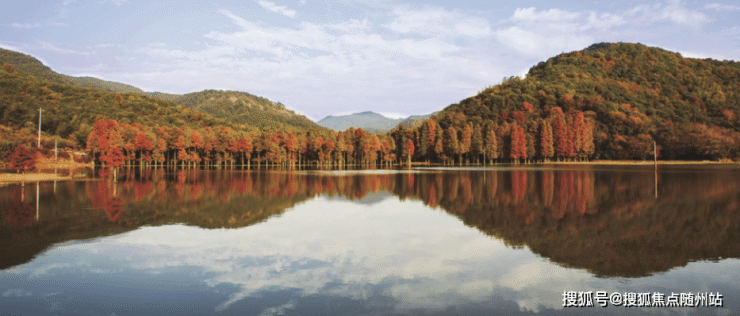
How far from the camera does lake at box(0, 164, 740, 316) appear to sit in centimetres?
732

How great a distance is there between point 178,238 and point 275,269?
5.21m

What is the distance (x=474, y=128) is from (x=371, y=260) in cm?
11161

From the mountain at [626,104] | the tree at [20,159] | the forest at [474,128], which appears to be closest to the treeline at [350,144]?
the forest at [474,128]

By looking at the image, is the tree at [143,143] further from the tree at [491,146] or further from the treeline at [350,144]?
the tree at [491,146]

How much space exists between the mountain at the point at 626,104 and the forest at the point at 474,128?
39 cm

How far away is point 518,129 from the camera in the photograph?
4210 inches

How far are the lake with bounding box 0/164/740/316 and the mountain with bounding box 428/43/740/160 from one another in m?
99.1

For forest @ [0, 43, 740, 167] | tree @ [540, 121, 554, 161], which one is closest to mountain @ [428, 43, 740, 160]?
forest @ [0, 43, 740, 167]

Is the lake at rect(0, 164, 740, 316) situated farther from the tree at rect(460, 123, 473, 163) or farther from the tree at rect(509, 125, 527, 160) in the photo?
the tree at rect(460, 123, 473, 163)

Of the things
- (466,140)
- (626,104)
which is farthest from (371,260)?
(626,104)

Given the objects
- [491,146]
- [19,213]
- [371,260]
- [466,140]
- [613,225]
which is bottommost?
[371,260]

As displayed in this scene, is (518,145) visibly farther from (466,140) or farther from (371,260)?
(371,260)

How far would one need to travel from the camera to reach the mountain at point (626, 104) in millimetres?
106812

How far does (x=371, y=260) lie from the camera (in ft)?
33.7
